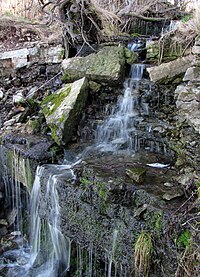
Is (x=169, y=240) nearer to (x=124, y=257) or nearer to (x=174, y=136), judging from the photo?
(x=124, y=257)

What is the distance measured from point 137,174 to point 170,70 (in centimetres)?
210

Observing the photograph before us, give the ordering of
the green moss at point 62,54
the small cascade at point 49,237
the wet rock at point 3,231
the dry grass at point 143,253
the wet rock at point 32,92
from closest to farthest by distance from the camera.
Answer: the dry grass at point 143,253, the small cascade at point 49,237, the wet rock at point 3,231, the wet rock at point 32,92, the green moss at point 62,54

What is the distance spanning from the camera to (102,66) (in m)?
6.04

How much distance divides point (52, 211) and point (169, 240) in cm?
189

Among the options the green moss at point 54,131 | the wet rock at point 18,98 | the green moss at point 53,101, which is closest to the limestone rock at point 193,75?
the green moss at point 54,131

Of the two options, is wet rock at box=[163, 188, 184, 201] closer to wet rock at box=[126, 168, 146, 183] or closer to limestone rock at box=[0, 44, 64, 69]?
wet rock at box=[126, 168, 146, 183]

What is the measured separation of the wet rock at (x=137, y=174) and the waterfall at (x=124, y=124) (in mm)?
1010

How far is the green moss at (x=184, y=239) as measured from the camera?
299 centimetres

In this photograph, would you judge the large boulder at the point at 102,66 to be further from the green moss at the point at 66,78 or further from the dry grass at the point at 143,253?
the dry grass at the point at 143,253

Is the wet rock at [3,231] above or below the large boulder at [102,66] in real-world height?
below

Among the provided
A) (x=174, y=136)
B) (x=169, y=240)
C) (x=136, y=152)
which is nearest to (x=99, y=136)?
(x=136, y=152)

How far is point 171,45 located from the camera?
5734 mm

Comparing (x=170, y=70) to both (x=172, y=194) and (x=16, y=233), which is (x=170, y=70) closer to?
(x=172, y=194)

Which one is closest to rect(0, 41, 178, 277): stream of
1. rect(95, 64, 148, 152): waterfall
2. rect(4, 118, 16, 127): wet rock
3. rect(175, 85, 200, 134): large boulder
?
rect(95, 64, 148, 152): waterfall
